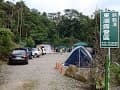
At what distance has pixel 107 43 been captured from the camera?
1363 cm

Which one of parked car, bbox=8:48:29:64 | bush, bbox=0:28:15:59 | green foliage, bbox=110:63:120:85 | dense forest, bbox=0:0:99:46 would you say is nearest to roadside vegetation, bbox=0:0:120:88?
dense forest, bbox=0:0:99:46

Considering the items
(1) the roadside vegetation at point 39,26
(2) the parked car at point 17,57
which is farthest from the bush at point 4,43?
(1) the roadside vegetation at point 39,26

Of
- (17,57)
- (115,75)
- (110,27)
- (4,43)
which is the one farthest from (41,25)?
(110,27)

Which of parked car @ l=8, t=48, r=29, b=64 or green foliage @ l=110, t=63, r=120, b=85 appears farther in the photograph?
parked car @ l=8, t=48, r=29, b=64

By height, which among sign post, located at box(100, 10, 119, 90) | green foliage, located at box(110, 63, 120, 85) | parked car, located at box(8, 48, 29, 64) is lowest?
parked car, located at box(8, 48, 29, 64)

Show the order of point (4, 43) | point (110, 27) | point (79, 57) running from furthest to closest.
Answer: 1. point (4, 43)
2. point (79, 57)
3. point (110, 27)

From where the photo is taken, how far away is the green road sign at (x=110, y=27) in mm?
13440

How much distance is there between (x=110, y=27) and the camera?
44.2 ft

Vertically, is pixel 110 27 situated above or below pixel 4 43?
above

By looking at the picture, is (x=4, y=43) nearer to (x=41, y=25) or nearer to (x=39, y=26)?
(x=39, y=26)

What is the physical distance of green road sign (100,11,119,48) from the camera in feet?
44.1

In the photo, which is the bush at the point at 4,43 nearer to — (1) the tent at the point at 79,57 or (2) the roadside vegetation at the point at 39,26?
(1) the tent at the point at 79,57

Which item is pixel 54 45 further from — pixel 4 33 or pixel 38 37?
pixel 4 33

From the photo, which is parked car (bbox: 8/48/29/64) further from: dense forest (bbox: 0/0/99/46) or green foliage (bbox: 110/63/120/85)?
dense forest (bbox: 0/0/99/46)
